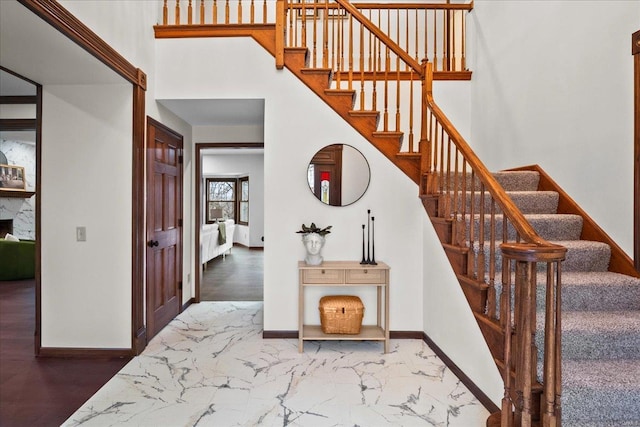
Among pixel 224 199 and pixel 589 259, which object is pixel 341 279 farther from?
pixel 224 199

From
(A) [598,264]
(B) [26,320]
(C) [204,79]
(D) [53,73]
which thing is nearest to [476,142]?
(A) [598,264]

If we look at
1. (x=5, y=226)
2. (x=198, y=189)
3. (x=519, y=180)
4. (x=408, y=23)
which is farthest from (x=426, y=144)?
(x=5, y=226)

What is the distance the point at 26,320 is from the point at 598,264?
5.47m

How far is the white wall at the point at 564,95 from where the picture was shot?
2512 mm

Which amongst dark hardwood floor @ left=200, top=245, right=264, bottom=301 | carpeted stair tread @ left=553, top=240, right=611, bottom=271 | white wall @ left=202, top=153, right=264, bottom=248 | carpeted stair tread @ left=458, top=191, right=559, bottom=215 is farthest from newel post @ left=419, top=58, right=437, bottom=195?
white wall @ left=202, top=153, right=264, bottom=248

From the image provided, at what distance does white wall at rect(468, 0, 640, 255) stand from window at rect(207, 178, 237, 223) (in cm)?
886

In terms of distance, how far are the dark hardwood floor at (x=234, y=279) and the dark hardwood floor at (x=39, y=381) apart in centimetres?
198

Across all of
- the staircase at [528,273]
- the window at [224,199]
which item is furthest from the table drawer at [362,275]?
the window at [224,199]

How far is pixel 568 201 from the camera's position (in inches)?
118

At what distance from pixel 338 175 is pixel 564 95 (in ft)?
6.74

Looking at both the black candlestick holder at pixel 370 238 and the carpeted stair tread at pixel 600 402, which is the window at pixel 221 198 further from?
the carpeted stair tread at pixel 600 402

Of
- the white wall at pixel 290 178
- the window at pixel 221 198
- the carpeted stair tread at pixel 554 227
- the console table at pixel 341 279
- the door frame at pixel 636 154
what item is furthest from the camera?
the window at pixel 221 198

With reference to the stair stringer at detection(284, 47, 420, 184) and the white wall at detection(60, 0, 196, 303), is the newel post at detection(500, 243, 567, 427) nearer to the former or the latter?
the stair stringer at detection(284, 47, 420, 184)

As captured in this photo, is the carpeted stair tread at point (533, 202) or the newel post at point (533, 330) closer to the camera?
the newel post at point (533, 330)
